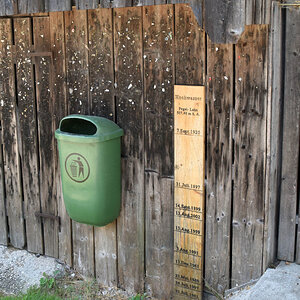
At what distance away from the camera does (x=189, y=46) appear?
4.09m

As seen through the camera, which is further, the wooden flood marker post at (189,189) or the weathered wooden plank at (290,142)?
the wooden flood marker post at (189,189)

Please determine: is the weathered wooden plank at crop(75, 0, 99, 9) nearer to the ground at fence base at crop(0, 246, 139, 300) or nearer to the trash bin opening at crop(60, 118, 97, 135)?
the trash bin opening at crop(60, 118, 97, 135)

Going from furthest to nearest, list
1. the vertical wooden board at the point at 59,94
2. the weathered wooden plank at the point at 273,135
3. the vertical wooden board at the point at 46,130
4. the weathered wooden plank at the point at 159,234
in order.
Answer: the vertical wooden board at the point at 46,130
the vertical wooden board at the point at 59,94
the weathered wooden plank at the point at 159,234
the weathered wooden plank at the point at 273,135

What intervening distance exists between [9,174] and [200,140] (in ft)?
7.23

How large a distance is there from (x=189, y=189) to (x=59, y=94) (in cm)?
150

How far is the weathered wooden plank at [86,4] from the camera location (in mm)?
4027

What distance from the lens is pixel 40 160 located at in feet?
16.8

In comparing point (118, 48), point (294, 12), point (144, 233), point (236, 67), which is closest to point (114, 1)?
point (118, 48)

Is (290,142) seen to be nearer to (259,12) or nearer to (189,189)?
(189,189)

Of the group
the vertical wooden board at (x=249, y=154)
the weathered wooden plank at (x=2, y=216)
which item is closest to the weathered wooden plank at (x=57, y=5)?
the vertical wooden board at (x=249, y=154)

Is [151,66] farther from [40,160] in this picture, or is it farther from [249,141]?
[40,160]

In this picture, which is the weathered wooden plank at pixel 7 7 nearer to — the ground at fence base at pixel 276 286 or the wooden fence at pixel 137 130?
the wooden fence at pixel 137 130

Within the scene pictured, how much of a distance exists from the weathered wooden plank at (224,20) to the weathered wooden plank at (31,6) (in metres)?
1.46

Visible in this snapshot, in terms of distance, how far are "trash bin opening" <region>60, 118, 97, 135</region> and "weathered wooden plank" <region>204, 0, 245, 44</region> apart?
5.13 ft
